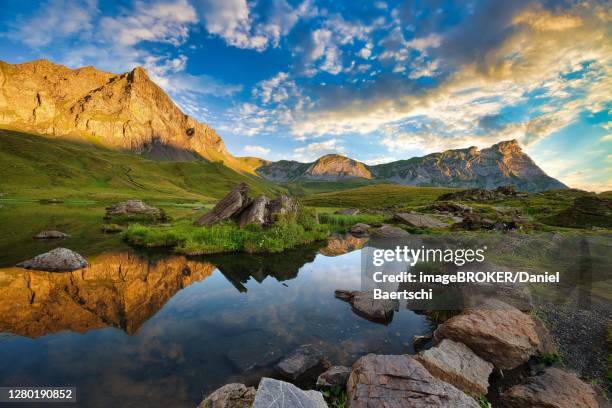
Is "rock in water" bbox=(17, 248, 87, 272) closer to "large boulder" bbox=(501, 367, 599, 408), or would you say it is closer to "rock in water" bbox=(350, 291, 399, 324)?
"rock in water" bbox=(350, 291, 399, 324)

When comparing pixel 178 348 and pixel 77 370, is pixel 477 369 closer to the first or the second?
pixel 178 348

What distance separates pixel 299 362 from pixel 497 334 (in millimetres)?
8228

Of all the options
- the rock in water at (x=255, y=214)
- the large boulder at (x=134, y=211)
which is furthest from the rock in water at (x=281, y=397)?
the large boulder at (x=134, y=211)

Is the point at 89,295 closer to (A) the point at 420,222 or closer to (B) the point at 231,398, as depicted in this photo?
(B) the point at 231,398

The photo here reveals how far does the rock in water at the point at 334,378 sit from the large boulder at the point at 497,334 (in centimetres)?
513

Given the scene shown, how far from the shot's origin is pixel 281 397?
22.8 ft

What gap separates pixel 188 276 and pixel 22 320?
10380mm

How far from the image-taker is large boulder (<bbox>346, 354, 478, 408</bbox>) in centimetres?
777

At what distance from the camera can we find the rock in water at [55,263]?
71.8 ft

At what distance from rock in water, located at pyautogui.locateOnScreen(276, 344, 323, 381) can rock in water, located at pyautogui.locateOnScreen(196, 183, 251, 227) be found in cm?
2857

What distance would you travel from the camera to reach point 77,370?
36.5ft

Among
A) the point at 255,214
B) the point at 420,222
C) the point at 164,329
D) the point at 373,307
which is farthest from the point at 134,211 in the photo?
the point at 373,307

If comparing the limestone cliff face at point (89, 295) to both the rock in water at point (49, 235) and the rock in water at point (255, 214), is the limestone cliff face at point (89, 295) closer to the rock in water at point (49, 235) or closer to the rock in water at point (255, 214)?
the rock in water at point (255, 214)

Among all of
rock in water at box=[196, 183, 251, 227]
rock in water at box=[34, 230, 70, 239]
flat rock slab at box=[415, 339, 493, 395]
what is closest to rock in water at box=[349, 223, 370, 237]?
rock in water at box=[196, 183, 251, 227]
